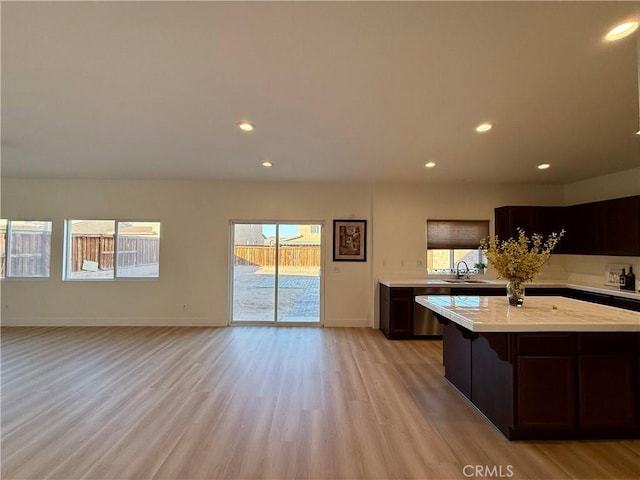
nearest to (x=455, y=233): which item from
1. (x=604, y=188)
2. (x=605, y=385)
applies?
(x=604, y=188)

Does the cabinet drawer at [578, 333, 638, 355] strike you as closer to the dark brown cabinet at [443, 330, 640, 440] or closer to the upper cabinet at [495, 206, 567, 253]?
the dark brown cabinet at [443, 330, 640, 440]

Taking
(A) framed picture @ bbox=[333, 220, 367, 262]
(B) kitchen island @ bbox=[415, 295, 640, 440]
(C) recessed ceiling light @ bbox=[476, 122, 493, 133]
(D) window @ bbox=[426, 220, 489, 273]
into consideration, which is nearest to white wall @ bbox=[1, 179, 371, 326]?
(A) framed picture @ bbox=[333, 220, 367, 262]

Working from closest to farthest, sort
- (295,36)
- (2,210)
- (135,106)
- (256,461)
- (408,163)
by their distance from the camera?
(295,36)
(256,461)
(135,106)
(408,163)
(2,210)

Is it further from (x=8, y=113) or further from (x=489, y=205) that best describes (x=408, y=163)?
(x=8, y=113)

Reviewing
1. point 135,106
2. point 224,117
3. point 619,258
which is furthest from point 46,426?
point 619,258

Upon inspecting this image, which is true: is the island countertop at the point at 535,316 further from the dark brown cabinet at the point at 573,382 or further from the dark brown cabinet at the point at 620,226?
the dark brown cabinet at the point at 620,226

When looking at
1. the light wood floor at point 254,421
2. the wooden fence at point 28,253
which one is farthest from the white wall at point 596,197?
the wooden fence at point 28,253

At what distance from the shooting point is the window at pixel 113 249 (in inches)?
222

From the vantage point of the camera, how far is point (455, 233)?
568 cm

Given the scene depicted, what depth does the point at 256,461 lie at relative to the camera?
2.03 meters

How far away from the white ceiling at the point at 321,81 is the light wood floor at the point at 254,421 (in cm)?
266

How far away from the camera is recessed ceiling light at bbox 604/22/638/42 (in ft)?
5.56

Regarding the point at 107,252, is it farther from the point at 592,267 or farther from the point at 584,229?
the point at 592,267

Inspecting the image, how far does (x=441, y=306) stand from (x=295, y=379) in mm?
1741
